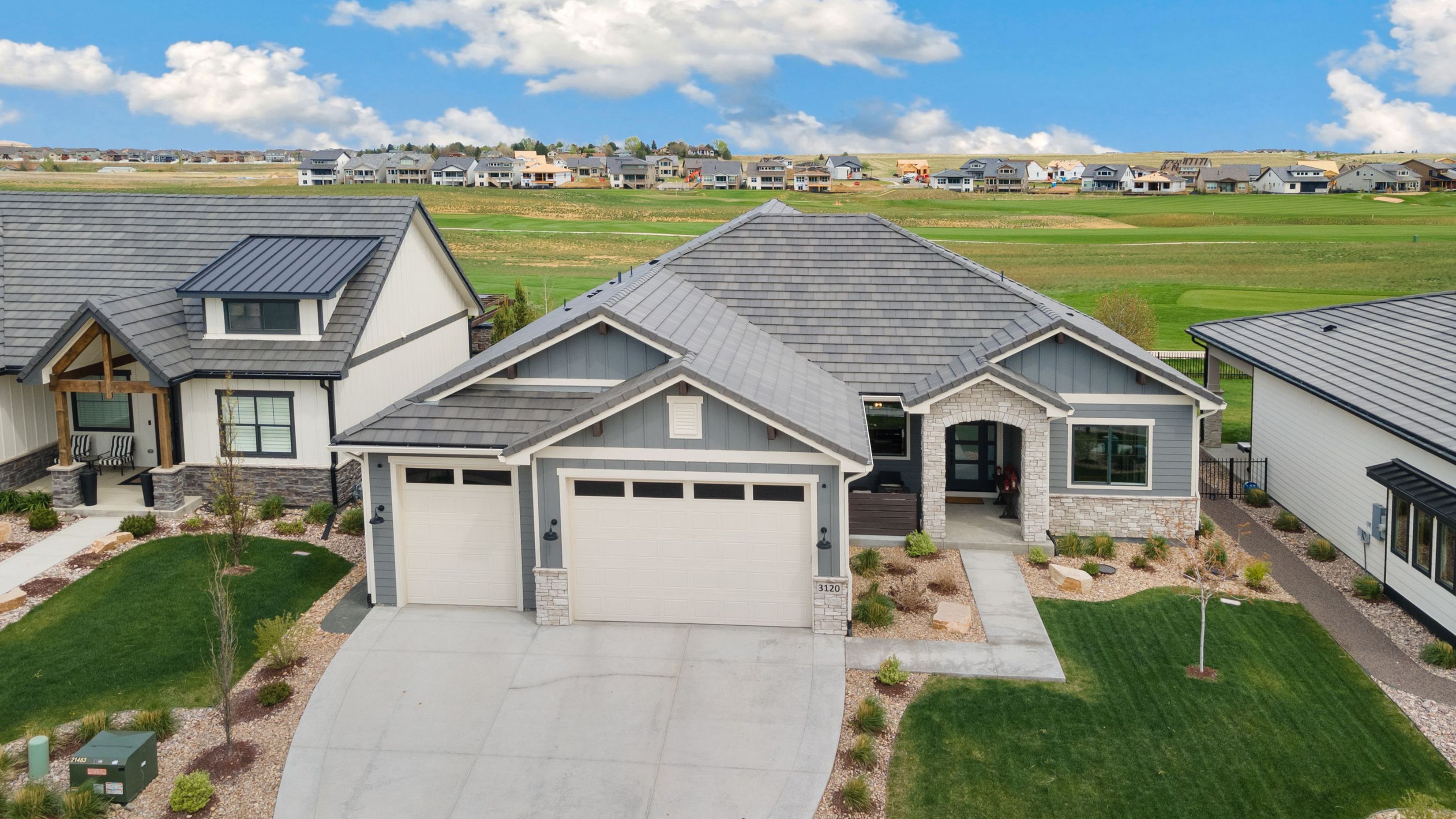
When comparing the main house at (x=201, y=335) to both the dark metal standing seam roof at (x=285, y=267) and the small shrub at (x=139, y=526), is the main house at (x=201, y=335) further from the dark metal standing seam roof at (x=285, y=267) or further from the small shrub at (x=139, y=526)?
the small shrub at (x=139, y=526)

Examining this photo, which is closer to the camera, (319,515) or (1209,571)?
(1209,571)

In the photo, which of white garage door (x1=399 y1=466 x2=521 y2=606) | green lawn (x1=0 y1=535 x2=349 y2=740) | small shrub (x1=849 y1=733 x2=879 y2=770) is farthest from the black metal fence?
green lawn (x1=0 y1=535 x2=349 y2=740)

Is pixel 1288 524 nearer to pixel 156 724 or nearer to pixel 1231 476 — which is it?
pixel 1231 476

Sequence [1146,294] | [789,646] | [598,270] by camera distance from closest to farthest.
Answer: [789,646]
[1146,294]
[598,270]

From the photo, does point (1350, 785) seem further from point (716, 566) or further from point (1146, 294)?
point (1146, 294)

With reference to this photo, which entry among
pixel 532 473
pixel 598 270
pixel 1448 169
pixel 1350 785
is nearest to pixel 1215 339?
pixel 1350 785

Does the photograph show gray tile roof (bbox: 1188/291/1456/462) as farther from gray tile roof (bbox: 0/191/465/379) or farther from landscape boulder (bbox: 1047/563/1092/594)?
gray tile roof (bbox: 0/191/465/379)

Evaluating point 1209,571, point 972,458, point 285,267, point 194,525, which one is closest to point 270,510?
point 194,525
